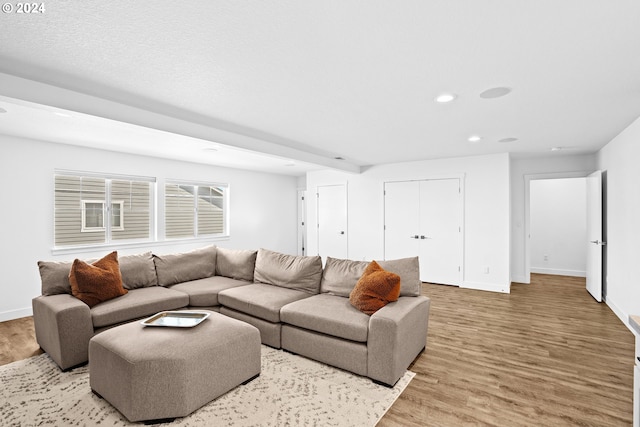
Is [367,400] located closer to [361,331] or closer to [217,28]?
[361,331]

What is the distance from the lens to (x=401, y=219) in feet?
20.9

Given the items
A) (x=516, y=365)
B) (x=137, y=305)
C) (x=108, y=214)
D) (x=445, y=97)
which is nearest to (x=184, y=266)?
(x=137, y=305)

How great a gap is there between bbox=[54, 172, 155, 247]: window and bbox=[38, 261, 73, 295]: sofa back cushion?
1768 millimetres

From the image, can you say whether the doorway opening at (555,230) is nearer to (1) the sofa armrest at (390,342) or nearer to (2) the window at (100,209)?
(1) the sofa armrest at (390,342)

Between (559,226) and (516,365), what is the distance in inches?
217

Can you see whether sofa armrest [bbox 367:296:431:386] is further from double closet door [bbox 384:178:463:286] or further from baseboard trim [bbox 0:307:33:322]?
baseboard trim [bbox 0:307:33:322]

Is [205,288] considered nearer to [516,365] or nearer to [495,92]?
[516,365]

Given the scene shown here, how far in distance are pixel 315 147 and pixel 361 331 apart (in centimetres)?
323

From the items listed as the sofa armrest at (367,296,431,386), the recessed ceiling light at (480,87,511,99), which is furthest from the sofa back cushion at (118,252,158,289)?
the recessed ceiling light at (480,87,511,99)

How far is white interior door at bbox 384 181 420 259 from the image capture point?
621 centimetres

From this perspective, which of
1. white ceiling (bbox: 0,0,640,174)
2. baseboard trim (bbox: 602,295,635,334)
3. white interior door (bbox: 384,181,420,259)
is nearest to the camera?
white ceiling (bbox: 0,0,640,174)

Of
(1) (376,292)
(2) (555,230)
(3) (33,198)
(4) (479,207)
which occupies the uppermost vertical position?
(3) (33,198)

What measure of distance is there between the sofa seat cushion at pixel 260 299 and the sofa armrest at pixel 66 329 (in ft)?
4.17

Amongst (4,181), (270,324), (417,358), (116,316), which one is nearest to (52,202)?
(4,181)
